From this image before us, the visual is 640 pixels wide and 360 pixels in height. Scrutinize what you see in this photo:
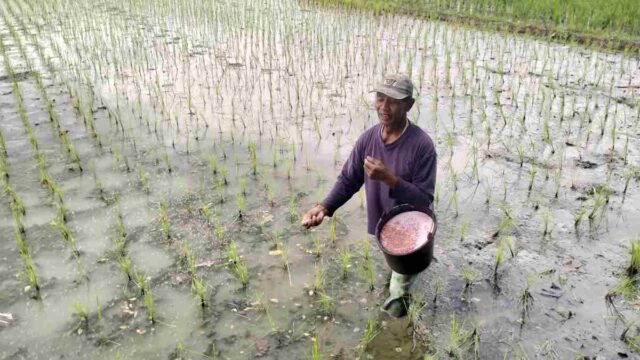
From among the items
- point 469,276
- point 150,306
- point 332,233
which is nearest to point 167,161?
point 332,233

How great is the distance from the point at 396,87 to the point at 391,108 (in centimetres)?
10

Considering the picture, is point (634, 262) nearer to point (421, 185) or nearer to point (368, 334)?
point (421, 185)

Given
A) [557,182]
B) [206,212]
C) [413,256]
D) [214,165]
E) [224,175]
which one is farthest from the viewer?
[214,165]

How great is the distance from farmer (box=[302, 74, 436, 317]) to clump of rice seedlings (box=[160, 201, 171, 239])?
1176mm

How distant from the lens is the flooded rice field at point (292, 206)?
8.53ft

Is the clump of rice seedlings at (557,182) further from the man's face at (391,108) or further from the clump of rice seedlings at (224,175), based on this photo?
the clump of rice seedlings at (224,175)

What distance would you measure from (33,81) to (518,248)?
5759 mm

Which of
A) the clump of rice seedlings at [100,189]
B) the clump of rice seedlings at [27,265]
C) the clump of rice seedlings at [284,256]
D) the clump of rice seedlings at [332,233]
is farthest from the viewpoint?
the clump of rice seedlings at [100,189]

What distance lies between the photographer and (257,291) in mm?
2893

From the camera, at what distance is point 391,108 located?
241 cm

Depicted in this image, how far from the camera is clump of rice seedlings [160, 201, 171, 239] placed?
3.35m

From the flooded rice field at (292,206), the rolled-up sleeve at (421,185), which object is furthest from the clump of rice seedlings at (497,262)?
the rolled-up sleeve at (421,185)

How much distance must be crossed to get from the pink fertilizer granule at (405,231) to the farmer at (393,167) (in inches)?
2.8

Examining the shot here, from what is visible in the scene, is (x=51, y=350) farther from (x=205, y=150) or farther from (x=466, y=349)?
(x=205, y=150)
